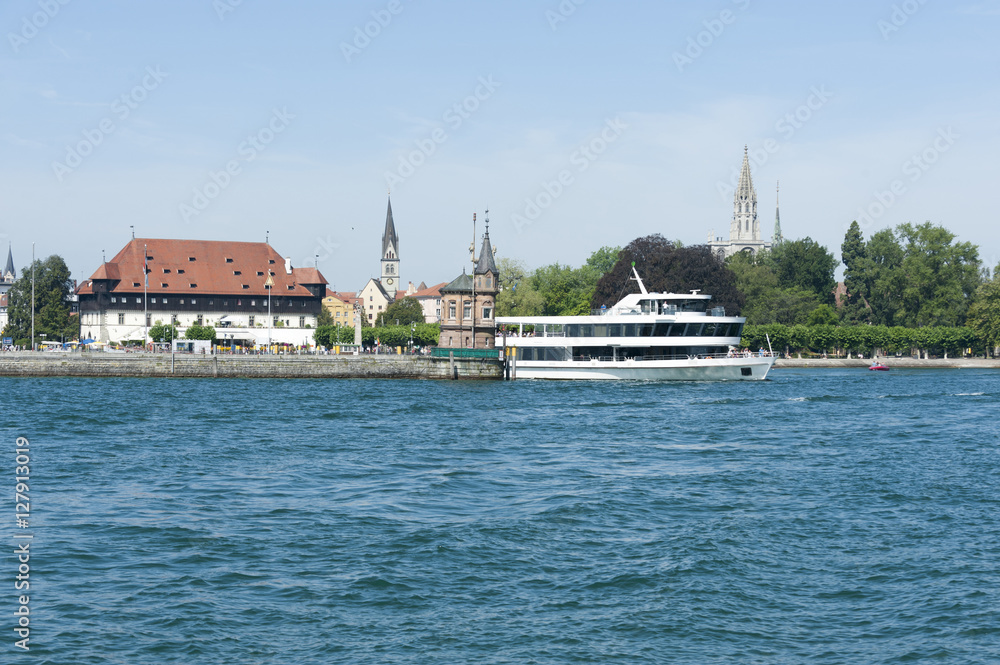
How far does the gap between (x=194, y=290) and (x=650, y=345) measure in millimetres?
58375

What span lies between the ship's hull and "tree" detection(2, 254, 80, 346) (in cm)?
6387

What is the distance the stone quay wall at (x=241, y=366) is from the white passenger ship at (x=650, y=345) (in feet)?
14.9

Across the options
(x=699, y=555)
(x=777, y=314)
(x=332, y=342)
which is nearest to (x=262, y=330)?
(x=332, y=342)

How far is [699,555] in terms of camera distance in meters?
17.1

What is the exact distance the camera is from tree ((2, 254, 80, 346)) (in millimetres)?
103375

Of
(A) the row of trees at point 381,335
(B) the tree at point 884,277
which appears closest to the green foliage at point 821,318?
(B) the tree at point 884,277

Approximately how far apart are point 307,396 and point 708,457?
28.4 meters

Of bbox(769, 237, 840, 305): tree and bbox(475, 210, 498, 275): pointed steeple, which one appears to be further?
bbox(769, 237, 840, 305): tree

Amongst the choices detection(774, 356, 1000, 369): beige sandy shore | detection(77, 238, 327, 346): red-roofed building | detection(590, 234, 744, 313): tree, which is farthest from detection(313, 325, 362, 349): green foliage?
detection(774, 356, 1000, 369): beige sandy shore

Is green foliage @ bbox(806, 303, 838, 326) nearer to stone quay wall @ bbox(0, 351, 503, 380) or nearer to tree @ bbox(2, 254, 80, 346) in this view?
stone quay wall @ bbox(0, 351, 503, 380)

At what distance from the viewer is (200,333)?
93.2 metres

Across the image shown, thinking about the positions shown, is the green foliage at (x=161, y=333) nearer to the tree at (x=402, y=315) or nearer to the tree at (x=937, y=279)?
the tree at (x=402, y=315)

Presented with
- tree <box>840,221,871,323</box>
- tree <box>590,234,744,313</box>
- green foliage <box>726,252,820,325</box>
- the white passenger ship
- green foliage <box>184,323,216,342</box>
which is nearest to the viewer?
the white passenger ship

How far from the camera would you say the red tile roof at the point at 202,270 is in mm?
103125
